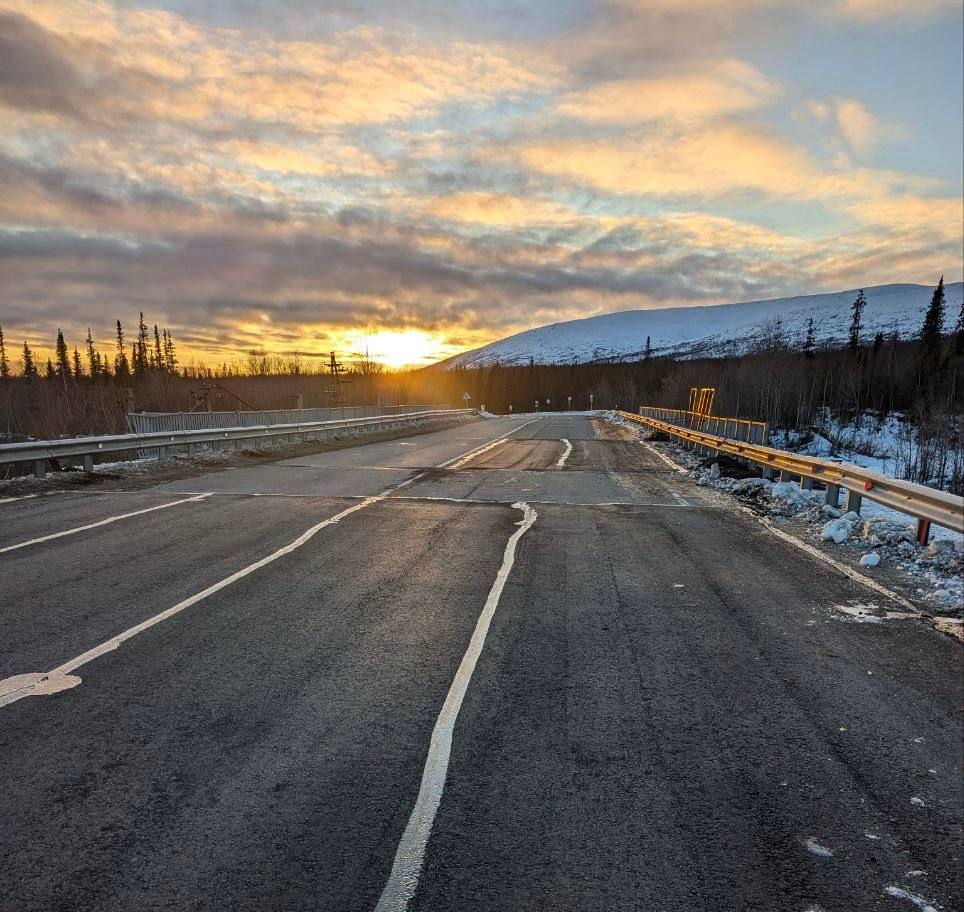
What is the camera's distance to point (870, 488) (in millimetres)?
7941

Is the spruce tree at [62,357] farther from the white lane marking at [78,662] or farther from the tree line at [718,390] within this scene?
the white lane marking at [78,662]

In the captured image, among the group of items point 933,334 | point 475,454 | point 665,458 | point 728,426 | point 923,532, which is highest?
point 933,334

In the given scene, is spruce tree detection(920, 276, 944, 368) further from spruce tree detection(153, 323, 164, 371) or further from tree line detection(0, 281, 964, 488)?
spruce tree detection(153, 323, 164, 371)

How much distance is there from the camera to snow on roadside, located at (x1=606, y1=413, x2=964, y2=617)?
562cm

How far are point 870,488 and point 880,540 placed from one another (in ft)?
3.41

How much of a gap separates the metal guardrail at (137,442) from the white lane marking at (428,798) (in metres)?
11.3

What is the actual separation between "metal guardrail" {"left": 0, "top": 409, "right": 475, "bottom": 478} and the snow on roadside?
530 inches

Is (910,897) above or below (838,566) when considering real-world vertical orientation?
above

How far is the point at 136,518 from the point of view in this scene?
8586 mm

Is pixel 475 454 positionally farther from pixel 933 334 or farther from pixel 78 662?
pixel 933 334

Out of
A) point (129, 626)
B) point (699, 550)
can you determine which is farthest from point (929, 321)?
point (129, 626)

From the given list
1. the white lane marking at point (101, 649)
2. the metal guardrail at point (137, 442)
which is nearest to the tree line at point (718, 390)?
the metal guardrail at point (137, 442)

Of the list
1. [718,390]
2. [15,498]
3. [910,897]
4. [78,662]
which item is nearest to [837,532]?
[910,897]

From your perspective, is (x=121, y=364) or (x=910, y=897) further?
(x=121, y=364)
